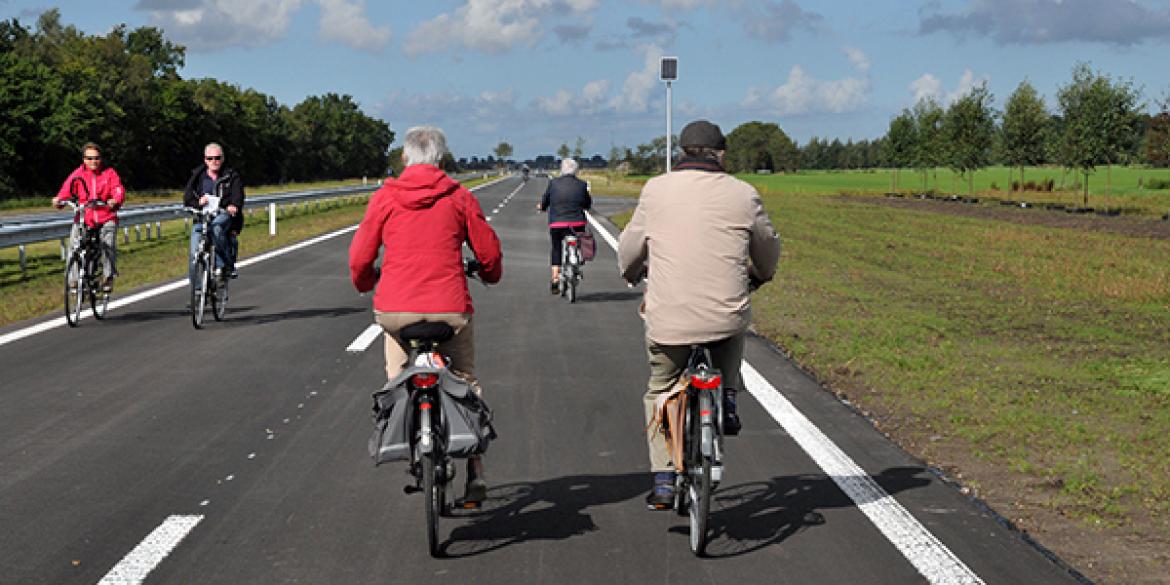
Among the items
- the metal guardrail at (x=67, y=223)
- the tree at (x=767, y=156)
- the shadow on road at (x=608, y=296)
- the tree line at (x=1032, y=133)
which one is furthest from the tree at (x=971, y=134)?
the tree at (x=767, y=156)

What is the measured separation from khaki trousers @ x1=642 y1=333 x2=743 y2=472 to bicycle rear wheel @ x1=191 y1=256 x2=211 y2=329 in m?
7.67

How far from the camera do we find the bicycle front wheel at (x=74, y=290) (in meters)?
11.5

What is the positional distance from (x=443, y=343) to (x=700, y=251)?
1.17 meters

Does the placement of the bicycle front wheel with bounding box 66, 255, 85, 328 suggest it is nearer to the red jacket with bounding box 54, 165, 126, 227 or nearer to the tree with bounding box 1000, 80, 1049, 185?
the red jacket with bounding box 54, 165, 126, 227

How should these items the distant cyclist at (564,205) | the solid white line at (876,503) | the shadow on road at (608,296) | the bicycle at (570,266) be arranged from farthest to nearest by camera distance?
the shadow on road at (608,296), the distant cyclist at (564,205), the bicycle at (570,266), the solid white line at (876,503)

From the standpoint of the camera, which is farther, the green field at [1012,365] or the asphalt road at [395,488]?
the green field at [1012,365]

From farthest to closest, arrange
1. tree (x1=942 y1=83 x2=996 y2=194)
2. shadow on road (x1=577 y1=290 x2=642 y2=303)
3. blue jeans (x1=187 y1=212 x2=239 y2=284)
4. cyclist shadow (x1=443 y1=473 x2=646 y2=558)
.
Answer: tree (x1=942 y1=83 x2=996 y2=194), shadow on road (x1=577 y1=290 x2=642 y2=303), blue jeans (x1=187 y1=212 x2=239 y2=284), cyclist shadow (x1=443 y1=473 x2=646 y2=558)

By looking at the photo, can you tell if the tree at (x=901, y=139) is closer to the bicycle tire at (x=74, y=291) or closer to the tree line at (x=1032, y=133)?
the tree line at (x=1032, y=133)

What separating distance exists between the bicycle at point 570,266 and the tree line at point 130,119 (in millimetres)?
44941

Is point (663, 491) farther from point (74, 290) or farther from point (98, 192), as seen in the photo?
point (98, 192)

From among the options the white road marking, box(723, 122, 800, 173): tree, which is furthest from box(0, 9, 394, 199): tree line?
box(723, 122, 800, 173): tree

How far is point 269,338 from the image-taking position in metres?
10.9

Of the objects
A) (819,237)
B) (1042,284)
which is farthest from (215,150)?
(819,237)

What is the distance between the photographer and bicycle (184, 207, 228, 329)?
1152 cm
